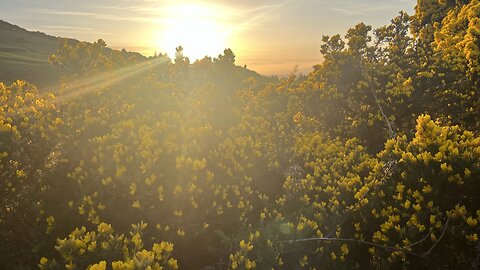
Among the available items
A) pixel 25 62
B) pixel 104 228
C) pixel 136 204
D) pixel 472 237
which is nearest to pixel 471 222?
pixel 472 237

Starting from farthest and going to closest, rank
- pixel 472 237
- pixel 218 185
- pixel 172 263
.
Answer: pixel 218 185 → pixel 172 263 → pixel 472 237

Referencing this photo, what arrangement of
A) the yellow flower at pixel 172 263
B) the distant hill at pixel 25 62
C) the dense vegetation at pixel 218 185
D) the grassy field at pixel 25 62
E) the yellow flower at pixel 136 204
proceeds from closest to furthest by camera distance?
the yellow flower at pixel 172 263
the dense vegetation at pixel 218 185
the yellow flower at pixel 136 204
the grassy field at pixel 25 62
the distant hill at pixel 25 62

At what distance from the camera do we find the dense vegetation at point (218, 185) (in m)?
4.07

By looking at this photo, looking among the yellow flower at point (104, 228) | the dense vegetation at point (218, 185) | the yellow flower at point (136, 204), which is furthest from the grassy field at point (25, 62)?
the yellow flower at point (104, 228)

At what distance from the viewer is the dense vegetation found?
4.07 meters

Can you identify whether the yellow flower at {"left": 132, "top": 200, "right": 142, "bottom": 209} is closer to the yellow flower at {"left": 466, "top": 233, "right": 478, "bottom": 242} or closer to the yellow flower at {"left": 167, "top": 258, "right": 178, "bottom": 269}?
the yellow flower at {"left": 167, "top": 258, "right": 178, "bottom": 269}

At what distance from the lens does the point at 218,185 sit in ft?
17.3

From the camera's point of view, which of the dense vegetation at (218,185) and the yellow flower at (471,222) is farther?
the dense vegetation at (218,185)

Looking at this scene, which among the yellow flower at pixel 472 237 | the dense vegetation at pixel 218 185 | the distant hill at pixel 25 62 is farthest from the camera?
the distant hill at pixel 25 62

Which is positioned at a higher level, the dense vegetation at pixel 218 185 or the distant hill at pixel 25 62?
the distant hill at pixel 25 62

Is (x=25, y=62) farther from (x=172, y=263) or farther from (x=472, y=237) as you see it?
(x=472, y=237)

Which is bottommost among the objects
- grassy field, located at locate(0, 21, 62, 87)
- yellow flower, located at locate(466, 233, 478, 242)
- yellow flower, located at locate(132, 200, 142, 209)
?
yellow flower, located at locate(132, 200, 142, 209)

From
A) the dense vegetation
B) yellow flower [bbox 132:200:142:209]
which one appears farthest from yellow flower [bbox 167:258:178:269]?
yellow flower [bbox 132:200:142:209]

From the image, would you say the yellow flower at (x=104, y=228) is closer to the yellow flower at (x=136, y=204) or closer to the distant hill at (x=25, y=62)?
the yellow flower at (x=136, y=204)
